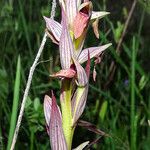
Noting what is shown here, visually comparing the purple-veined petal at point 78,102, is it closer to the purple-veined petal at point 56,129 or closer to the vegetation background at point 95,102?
the purple-veined petal at point 56,129

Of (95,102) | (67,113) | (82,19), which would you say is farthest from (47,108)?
(95,102)

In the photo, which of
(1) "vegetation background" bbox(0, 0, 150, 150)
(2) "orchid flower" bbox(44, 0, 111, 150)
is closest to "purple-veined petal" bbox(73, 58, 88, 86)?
(2) "orchid flower" bbox(44, 0, 111, 150)

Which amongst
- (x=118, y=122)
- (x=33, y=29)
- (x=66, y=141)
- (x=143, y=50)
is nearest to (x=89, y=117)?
(x=118, y=122)

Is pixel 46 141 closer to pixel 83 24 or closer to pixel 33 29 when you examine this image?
pixel 83 24

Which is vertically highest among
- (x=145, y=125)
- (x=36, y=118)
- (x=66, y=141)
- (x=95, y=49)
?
(x=95, y=49)

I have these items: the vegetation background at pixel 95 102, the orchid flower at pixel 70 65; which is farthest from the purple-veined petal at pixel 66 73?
the vegetation background at pixel 95 102

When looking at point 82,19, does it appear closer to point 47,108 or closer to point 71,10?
point 71,10

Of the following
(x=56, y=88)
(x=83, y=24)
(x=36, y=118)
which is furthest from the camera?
(x=56, y=88)
